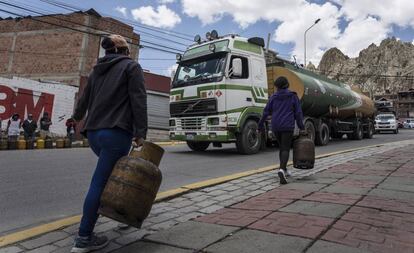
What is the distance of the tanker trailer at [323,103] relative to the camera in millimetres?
13672

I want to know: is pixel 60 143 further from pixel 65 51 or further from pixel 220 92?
pixel 65 51

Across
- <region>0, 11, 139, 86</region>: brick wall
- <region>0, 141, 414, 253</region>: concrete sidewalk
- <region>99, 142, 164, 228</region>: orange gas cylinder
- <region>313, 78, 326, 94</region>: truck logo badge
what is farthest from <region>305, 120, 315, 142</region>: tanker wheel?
<region>0, 11, 139, 86</region>: brick wall

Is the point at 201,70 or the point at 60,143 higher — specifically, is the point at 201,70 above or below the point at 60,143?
above

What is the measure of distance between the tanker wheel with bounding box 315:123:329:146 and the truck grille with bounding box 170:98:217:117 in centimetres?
603

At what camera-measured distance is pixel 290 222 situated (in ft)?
13.6

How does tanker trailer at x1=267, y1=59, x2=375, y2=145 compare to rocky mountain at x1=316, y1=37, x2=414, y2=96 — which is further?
rocky mountain at x1=316, y1=37, x2=414, y2=96

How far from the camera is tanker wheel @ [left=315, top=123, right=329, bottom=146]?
15.7 meters

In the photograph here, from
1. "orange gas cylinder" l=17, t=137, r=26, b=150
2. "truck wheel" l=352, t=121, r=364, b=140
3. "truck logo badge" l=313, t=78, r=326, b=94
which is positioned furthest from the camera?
"truck wheel" l=352, t=121, r=364, b=140

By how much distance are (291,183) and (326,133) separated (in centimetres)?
1049

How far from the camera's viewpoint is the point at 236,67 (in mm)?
11383

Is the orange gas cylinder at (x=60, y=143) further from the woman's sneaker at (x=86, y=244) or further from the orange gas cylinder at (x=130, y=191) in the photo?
the orange gas cylinder at (x=130, y=191)

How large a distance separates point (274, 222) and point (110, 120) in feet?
6.26

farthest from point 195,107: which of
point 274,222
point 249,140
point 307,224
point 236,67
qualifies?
point 307,224

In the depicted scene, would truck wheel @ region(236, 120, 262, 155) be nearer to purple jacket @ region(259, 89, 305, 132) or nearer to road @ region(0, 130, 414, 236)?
road @ region(0, 130, 414, 236)
